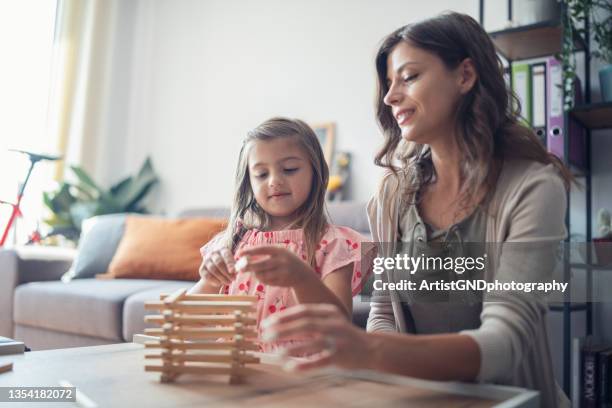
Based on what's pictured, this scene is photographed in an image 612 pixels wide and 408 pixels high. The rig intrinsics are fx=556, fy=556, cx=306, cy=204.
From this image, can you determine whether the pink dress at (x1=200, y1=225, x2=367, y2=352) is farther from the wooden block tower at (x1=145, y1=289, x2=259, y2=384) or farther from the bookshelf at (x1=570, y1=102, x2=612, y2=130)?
the bookshelf at (x1=570, y1=102, x2=612, y2=130)

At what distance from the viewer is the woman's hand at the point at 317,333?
595 millimetres

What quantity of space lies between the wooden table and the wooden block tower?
2 centimetres

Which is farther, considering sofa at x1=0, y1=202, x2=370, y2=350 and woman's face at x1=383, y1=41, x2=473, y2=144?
sofa at x1=0, y1=202, x2=370, y2=350

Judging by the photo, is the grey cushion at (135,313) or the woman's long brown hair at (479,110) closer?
the woman's long brown hair at (479,110)

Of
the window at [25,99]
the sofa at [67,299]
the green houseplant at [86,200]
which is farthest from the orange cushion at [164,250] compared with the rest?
the window at [25,99]

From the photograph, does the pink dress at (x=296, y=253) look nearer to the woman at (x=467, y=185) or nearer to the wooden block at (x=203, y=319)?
the woman at (x=467, y=185)

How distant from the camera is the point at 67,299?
2375 millimetres

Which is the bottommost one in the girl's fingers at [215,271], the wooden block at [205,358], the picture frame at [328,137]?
the wooden block at [205,358]

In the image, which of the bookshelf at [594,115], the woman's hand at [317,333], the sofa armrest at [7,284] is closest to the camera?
the woman's hand at [317,333]

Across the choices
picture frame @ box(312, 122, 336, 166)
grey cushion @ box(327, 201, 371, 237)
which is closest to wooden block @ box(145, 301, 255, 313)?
grey cushion @ box(327, 201, 371, 237)

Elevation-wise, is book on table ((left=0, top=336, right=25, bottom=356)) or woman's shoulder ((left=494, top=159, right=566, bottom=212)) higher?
woman's shoulder ((left=494, top=159, right=566, bottom=212))

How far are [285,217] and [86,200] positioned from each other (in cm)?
280

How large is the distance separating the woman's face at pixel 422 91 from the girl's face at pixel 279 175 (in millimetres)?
295

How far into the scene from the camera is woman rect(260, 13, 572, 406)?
2.83ft
